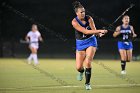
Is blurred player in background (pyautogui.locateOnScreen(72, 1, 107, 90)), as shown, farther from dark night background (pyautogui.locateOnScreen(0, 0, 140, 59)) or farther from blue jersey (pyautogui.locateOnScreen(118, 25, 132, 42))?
dark night background (pyautogui.locateOnScreen(0, 0, 140, 59))

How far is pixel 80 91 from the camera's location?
11.4 m

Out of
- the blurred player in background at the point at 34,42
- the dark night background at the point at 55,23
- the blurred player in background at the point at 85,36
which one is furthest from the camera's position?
the dark night background at the point at 55,23

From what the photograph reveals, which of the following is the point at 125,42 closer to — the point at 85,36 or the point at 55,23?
the point at 85,36

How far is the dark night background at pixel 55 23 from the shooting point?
2891cm

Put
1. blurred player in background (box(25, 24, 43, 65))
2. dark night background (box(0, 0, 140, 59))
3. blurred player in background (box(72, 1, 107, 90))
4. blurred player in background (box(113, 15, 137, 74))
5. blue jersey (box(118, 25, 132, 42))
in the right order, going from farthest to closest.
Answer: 1. dark night background (box(0, 0, 140, 59))
2. blurred player in background (box(25, 24, 43, 65))
3. blue jersey (box(118, 25, 132, 42))
4. blurred player in background (box(113, 15, 137, 74))
5. blurred player in background (box(72, 1, 107, 90))

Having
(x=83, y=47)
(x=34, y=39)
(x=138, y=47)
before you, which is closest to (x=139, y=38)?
(x=138, y=47)

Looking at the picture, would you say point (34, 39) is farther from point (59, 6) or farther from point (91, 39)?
point (91, 39)

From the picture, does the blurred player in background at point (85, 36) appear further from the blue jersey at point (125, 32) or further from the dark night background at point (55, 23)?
the dark night background at point (55, 23)

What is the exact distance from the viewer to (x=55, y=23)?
101 ft

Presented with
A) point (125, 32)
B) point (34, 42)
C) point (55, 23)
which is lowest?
point (34, 42)

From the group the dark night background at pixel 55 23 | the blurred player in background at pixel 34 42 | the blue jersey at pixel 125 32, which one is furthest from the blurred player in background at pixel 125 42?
the dark night background at pixel 55 23

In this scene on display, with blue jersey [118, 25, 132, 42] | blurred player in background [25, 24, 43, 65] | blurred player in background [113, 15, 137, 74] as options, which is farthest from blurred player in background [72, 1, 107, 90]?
blurred player in background [25, 24, 43, 65]

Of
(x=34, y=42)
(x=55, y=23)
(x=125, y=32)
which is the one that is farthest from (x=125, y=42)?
(x=55, y=23)

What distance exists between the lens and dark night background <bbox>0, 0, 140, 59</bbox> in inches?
1138
